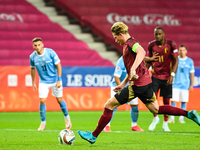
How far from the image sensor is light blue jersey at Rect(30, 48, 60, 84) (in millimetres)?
7914

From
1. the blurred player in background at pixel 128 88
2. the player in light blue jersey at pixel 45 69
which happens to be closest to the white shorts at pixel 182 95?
the player in light blue jersey at pixel 45 69

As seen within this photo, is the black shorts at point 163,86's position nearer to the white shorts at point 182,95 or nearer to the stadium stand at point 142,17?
the white shorts at point 182,95

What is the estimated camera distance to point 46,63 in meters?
7.93

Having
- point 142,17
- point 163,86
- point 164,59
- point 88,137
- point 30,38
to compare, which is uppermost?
point 142,17

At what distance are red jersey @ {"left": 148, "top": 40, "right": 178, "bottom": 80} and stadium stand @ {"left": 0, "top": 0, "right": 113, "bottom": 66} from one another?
8700mm

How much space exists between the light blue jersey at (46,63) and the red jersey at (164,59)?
2.09 m

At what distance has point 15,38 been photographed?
56.6 ft

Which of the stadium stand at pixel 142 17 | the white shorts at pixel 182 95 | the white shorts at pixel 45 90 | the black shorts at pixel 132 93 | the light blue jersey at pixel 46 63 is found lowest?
the white shorts at pixel 182 95

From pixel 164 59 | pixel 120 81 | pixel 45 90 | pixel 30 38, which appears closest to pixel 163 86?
pixel 164 59

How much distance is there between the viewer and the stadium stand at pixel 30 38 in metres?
16.4

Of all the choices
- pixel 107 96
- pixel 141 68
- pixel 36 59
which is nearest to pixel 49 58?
pixel 36 59

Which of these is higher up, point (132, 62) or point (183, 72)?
point (132, 62)

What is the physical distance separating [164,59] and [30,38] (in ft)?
34.9

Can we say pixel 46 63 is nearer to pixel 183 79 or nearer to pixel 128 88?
pixel 128 88
